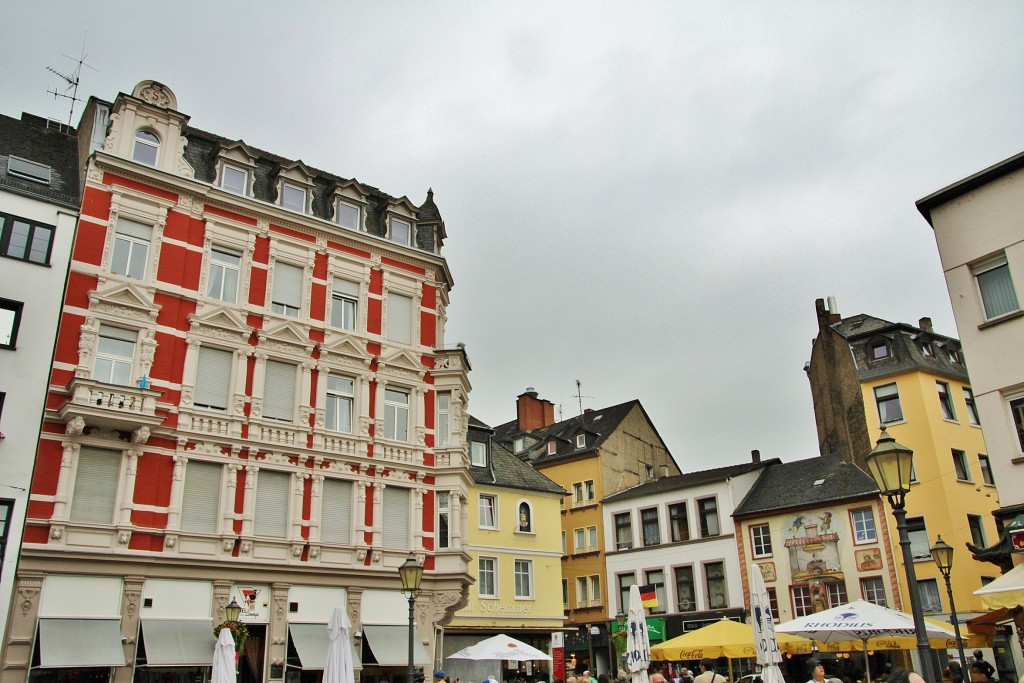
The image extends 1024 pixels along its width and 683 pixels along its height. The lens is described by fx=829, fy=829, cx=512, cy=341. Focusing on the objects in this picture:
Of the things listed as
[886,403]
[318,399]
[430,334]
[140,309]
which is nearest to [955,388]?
[886,403]

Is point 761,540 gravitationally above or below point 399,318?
below

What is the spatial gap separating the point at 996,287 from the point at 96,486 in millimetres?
21635

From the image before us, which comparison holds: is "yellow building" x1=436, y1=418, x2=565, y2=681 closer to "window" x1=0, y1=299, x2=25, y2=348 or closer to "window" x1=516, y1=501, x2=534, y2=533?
"window" x1=516, y1=501, x2=534, y2=533

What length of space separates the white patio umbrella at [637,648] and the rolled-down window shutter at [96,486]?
43.1ft

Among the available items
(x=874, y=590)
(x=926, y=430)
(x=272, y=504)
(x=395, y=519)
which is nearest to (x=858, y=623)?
(x=395, y=519)

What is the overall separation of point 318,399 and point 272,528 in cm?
399

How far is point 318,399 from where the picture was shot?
2506 cm

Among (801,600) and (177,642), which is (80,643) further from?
(801,600)

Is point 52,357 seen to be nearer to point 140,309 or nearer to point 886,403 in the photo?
point 140,309

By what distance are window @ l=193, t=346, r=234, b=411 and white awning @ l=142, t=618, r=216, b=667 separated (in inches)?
228

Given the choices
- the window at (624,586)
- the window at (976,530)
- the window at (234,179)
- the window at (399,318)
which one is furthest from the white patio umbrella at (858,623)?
the window at (624,586)

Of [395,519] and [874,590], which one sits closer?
[395,519]

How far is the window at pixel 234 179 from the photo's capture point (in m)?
25.7

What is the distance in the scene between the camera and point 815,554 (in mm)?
36281
